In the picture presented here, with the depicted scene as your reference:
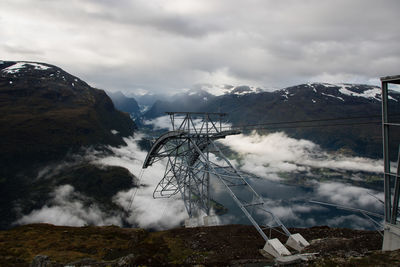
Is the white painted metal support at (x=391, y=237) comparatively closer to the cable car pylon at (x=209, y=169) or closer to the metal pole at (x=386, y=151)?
the metal pole at (x=386, y=151)

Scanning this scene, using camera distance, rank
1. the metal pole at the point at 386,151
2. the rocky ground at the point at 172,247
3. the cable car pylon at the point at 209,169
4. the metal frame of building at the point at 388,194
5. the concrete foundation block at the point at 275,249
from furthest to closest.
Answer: the cable car pylon at the point at 209,169 < the concrete foundation block at the point at 275,249 < the metal pole at the point at 386,151 < the metal frame of building at the point at 388,194 < the rocky ground at the point at 172,247

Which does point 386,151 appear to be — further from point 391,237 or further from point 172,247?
point 172,247

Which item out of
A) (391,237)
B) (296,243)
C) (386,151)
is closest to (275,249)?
(296,243)

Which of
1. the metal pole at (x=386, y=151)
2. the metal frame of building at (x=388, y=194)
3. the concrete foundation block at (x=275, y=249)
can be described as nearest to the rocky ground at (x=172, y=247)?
the concrete foundation block at (x=275, y=249)

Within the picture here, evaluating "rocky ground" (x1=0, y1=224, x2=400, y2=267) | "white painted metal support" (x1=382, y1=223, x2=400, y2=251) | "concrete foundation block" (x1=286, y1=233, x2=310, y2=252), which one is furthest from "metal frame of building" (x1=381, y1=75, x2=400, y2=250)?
"concrete foundation block" (x1=286, y1=233, x2=310, y2=252)

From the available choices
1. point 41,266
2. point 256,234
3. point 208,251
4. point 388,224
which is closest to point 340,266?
point 388,224

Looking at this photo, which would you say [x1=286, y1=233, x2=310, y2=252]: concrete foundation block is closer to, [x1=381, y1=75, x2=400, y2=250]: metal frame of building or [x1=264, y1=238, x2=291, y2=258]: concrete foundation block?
[x1=264, y1=238, x2=291, y2=258]: concrete foundation block
